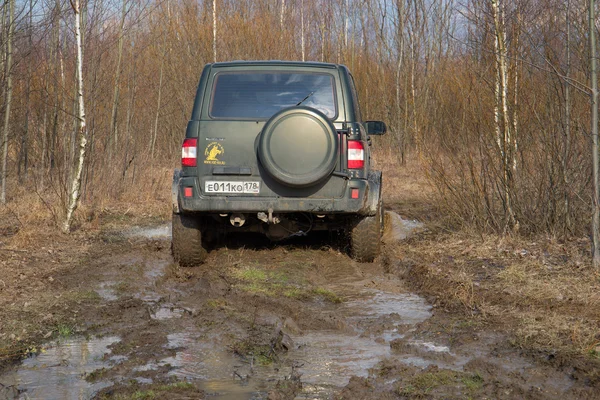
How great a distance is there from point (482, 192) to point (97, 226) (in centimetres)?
512

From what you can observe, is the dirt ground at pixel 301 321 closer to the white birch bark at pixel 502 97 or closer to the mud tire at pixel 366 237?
the mud tire at pixel 366 237

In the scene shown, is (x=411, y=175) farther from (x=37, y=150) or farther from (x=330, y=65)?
(x=330, y=65)

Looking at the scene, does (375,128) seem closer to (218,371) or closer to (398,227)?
(398,227)

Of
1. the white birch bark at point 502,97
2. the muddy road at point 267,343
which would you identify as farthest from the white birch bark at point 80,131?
the white birch bark at point 502,97

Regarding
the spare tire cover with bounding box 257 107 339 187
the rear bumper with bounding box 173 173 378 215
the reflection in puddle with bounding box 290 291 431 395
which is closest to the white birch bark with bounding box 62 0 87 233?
the rear bumper with bounding box 173 173 378 215

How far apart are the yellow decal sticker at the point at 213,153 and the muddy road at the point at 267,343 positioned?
3.44 ft

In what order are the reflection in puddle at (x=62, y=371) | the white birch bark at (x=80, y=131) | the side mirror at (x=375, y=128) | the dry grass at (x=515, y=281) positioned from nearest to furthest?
the reflection in puddle at (x=62, y=371) → the dry grass at (x=515, y=281) → the side mirror at (x=375, y=128) → the white birch bark at (x=80, y=131)

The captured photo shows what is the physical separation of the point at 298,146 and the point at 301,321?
1862 millimetres

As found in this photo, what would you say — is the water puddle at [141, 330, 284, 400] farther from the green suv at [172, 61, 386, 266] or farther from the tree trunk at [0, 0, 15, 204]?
the tree trunk at [0, 0, 15, 204]

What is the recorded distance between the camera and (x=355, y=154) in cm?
651

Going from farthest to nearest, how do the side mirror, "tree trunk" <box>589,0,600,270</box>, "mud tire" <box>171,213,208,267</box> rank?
the side mirror < "mud tire" <box>171,213,208,267</box> < "tree trunk" <box>589,0,600,270</box>

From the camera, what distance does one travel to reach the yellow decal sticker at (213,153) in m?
6.49

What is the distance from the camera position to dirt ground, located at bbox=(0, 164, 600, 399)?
141 inches

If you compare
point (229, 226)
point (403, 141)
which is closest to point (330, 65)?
point (229, 226)
